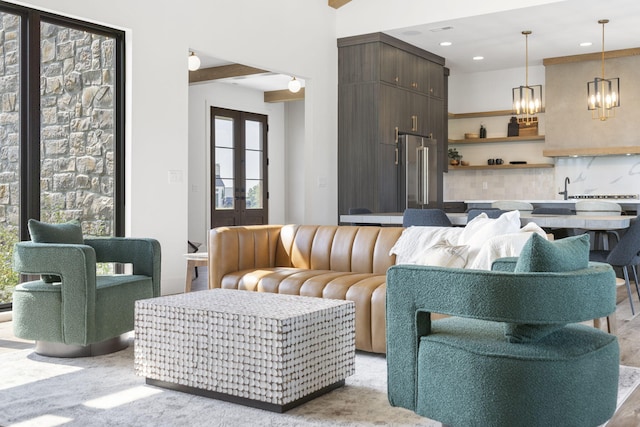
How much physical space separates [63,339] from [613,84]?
810cm

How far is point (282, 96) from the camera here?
1103 cm

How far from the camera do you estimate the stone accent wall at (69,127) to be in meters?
5.00

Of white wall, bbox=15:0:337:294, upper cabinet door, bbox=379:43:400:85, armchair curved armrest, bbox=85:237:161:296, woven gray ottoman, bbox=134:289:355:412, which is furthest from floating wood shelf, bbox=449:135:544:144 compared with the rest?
woven gray ottoman, bbox=134:289:355:412

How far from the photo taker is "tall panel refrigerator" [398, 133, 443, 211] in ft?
28.5

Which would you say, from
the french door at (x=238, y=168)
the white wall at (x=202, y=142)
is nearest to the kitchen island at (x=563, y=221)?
the white wall at (x=202, y=142)

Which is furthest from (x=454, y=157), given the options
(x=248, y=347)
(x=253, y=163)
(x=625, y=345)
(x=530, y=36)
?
(x=248, y=347)

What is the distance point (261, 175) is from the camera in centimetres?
1134

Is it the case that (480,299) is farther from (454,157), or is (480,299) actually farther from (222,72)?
(454,157)

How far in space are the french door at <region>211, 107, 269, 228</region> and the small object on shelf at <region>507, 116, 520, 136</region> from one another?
401 centimetres

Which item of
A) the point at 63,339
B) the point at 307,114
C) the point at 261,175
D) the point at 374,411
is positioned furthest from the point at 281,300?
the point at 261,175

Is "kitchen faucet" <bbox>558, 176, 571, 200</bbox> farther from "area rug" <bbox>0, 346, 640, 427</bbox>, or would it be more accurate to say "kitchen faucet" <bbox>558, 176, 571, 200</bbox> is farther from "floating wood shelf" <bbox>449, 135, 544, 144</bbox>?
"area rug" <bbox>0, 346, 640, 427</bbox>

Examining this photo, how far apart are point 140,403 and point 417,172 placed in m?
6.52

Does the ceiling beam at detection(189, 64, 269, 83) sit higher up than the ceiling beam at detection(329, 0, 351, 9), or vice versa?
the ceiling beam at detection(329, 0, 351, 9)

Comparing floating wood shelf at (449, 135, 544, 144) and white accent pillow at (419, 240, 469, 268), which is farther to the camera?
floating wood shelf at (449, 135, 544, 144)
